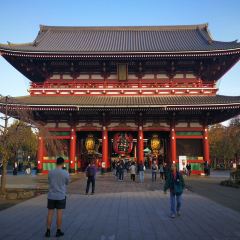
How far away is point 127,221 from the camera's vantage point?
10250mm

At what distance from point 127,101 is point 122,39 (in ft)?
40.4

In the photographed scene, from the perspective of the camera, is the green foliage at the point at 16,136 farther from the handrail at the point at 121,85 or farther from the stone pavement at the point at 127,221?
the handrail at the point at 121,85

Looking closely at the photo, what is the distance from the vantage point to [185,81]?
32844 mm

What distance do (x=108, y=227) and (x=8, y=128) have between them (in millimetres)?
9741

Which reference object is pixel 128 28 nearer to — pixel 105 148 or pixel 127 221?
pixel 105 148

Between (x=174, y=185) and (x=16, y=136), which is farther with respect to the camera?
(x=16, y=136)

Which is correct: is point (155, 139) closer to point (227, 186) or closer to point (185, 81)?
point (185, 81)

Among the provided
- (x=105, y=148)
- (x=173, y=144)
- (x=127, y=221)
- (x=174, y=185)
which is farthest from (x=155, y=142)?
(x=127, y=221)

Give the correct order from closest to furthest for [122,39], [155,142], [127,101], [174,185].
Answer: [174,185]
[127,101]
[155,142]
[122,39]

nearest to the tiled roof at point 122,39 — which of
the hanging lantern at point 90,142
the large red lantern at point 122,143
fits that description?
the large red lantern at point 122,143

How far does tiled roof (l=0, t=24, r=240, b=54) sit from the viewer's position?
34.8 metres

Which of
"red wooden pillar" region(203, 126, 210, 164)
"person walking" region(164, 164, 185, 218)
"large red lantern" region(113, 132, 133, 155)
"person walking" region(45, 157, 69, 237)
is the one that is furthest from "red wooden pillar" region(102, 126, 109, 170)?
"person walking" region(45, 157, 69, 237)

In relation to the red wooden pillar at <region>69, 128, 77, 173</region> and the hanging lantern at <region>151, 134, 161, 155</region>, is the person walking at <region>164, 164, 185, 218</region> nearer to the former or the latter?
the red wooden pillar at <region>69, 128, 77, 173</region>

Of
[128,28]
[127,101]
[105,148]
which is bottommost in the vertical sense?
[105,148]
